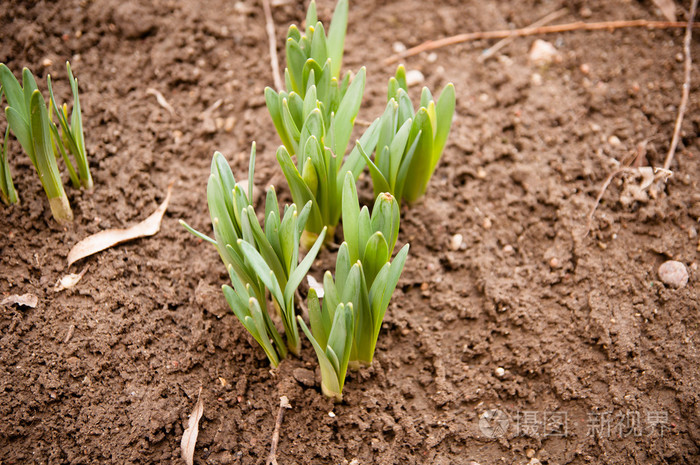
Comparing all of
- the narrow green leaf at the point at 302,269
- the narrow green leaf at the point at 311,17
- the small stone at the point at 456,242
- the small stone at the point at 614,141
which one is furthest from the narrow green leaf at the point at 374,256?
the small stone at the point at 614,141

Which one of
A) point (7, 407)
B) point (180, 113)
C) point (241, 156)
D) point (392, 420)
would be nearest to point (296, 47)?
point (241, 156)

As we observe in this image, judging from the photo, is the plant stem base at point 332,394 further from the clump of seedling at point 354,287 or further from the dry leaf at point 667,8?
the dry leaf at point 667,8

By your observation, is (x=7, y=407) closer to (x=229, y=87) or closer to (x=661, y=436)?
(x=229, y=87)

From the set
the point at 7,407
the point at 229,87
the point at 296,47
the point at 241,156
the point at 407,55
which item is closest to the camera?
the point at 7,407

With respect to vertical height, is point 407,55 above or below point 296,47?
below

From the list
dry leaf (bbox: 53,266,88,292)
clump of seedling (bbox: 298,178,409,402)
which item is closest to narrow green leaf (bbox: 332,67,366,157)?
clump of seedling (bbox: 298,178,409,402)

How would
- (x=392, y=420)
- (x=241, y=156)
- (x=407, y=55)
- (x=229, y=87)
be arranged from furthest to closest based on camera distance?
(x=407, y=55) < (x=229, y=87) < (x=241, y=156) < (x=392, y=420)

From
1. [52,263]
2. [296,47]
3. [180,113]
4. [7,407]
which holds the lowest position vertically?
[7,407]

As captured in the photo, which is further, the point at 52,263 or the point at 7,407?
the point at 52,263
